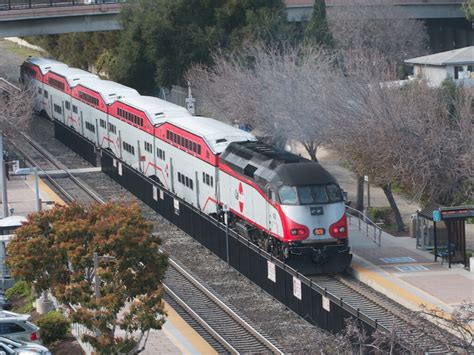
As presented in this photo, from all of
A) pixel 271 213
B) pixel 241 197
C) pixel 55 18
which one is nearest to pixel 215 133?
pixel 241 197

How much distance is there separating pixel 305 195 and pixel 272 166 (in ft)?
6.02

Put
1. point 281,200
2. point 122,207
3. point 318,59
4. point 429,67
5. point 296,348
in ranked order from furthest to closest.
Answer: point 429,67
point 318,59
point 281,200
point 122,207
point 296,348

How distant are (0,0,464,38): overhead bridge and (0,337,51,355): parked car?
5400cm

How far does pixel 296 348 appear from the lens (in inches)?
1272

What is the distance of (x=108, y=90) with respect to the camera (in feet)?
214

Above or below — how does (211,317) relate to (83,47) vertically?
below

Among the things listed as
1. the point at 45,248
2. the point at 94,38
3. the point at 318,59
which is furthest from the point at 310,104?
the point at 94,38

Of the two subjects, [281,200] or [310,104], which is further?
[310,104]

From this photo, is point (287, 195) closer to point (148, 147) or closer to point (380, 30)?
point (148, 147)

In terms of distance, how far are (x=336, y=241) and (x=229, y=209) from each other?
19.5ft

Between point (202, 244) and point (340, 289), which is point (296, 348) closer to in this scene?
point (340, 289)

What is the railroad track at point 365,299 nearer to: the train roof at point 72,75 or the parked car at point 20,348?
the parked car at point 20,348

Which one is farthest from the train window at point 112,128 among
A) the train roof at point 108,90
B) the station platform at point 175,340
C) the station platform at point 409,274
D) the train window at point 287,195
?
the station platform at point 175,340

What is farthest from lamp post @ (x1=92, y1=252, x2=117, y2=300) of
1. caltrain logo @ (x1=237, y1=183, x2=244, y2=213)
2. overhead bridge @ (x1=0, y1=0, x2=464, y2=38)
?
overhead bridge @ (x1=0, y1=0, x2=464, y2=38)
